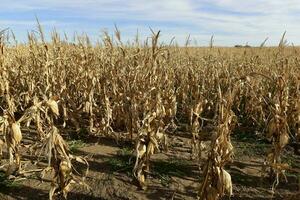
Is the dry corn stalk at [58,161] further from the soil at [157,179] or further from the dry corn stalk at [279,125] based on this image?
the dry corn stalk at [279,125]

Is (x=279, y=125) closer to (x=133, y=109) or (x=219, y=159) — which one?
(x=219, y=159)

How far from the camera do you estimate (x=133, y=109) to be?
5875mm

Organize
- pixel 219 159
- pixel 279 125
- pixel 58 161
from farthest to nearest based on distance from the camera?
pixel 279 125 < pixel 58 161 < pixel 219 159

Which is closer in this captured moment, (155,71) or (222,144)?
(222,144)

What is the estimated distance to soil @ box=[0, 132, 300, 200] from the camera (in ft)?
16.4

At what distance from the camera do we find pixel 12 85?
809 cm

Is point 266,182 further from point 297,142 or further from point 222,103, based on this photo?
point 222,103

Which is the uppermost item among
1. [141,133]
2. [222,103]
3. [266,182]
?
[222,103]

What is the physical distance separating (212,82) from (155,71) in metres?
3.51

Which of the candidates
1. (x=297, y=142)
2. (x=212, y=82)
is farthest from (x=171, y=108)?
(x=212, y=82)

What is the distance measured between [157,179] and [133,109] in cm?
103

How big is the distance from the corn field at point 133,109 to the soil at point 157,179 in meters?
0.09

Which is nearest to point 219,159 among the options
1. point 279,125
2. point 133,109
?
point 279,125

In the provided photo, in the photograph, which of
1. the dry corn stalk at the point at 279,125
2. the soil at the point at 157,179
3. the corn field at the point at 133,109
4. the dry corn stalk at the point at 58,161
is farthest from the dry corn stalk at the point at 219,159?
the dry corn stalk at the point at 58,161
